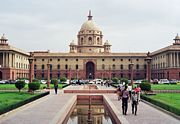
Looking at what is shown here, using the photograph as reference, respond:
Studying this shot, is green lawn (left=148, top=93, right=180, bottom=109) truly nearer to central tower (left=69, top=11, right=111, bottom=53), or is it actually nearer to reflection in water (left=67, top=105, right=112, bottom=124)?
reflection in water (left=67, top=105, right=112, bottom=124)

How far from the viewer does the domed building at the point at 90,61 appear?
74625 mm

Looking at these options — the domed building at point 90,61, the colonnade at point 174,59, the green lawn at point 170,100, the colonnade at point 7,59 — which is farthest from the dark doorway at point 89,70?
the green lawn at point 170,100

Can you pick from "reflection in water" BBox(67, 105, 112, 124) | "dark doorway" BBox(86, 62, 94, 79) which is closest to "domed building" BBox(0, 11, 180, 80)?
"dark doorway" BBox(86, 62, 94, 79)

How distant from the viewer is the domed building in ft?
245

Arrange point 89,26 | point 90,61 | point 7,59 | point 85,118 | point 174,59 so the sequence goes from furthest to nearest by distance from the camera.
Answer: point 89,26
point 90,61
point 7,59
point 174,59
point 85,118

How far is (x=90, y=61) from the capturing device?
90.1 m

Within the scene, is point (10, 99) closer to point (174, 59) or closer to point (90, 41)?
point (174, 59)

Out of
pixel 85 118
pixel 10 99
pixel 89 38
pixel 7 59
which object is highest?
pixel 89 38

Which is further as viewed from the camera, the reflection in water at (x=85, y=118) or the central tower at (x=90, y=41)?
the central tower at (x=90, y=41)

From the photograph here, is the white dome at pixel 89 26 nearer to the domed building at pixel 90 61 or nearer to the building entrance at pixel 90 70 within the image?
the domed building at pixel 90 61

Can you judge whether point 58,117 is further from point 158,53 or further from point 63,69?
point 63,69

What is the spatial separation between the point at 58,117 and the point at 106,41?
85.7m

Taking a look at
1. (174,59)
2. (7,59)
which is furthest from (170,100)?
(7,59)

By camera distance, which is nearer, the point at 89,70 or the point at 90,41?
the point at 89,70
